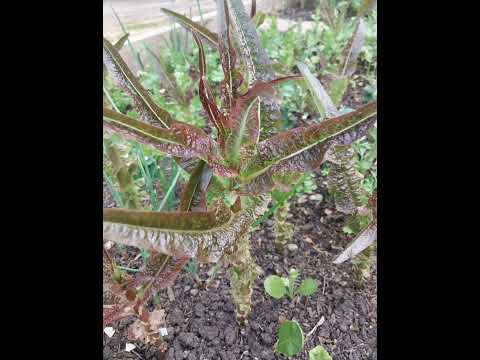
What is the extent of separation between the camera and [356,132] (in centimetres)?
46

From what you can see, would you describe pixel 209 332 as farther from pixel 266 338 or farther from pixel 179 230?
pixel 179 230

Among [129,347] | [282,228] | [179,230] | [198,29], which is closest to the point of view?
[179,230]

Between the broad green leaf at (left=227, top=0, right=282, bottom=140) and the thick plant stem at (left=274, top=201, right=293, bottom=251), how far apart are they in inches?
12.3

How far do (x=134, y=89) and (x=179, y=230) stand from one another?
0.73 feet

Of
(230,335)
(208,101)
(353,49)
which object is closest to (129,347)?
(230,335)

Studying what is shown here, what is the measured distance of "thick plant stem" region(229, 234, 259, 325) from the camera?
635 millimetres

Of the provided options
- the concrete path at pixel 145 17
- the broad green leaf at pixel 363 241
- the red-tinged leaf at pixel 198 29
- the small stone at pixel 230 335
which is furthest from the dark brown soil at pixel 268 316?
the concrete path at pixel 145 17

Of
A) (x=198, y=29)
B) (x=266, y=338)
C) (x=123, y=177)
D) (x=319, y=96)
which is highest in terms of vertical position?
(x=198, y=29)

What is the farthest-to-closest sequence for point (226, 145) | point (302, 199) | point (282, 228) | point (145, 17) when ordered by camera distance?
point (145, 17) → point (302, 199) → point (282, 228) → point (226, 145)

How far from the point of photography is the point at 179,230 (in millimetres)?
420

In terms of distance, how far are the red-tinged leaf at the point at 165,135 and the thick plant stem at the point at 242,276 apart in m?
0.17

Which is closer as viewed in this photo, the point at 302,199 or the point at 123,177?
the point at 123,177
